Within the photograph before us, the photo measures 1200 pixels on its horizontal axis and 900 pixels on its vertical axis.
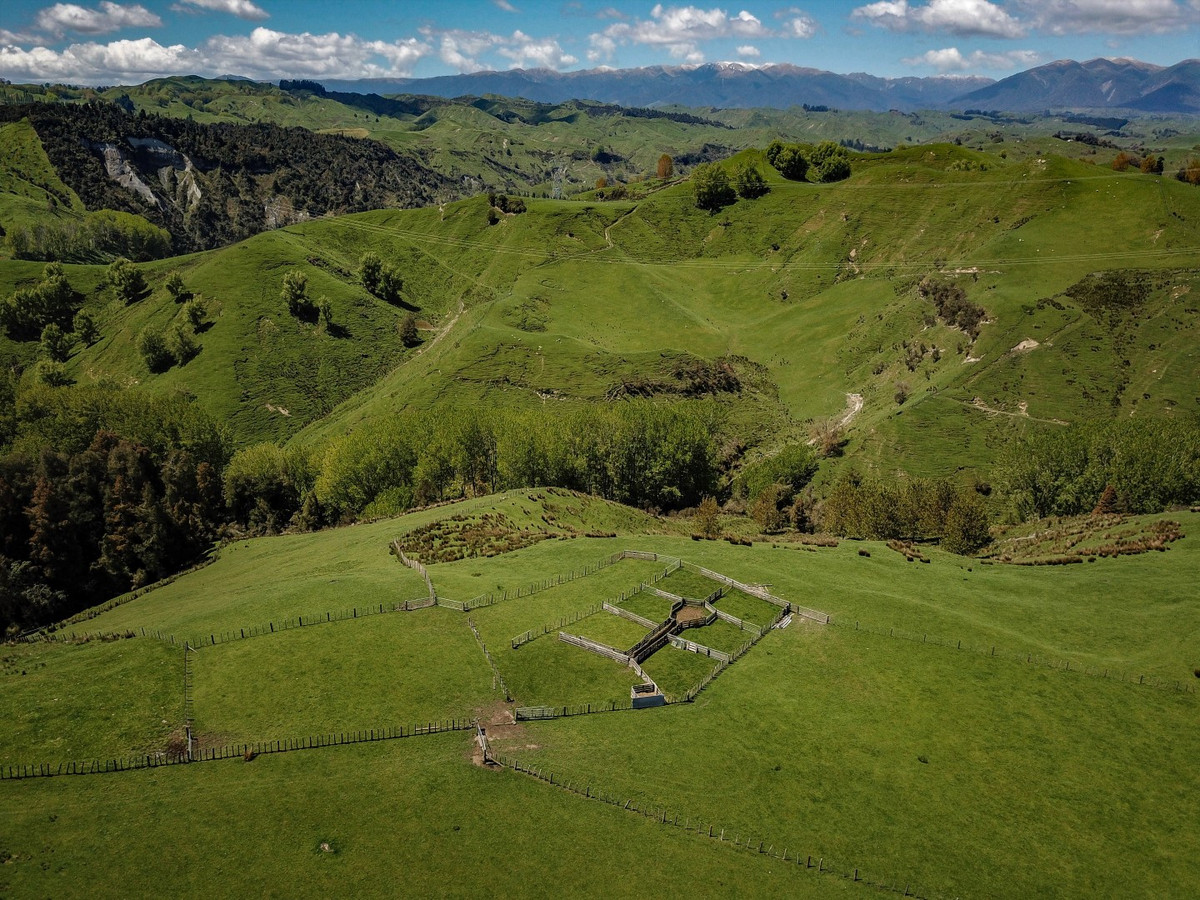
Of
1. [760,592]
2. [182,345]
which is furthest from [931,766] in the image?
[182,345]

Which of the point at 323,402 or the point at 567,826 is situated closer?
the point at 567,826

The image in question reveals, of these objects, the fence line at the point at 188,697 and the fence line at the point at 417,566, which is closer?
the fence line at the point at 188,697

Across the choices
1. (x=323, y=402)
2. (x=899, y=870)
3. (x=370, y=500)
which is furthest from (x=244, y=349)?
(x=899, y=870)

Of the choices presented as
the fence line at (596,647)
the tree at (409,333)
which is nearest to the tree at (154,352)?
the tree at (409,333)

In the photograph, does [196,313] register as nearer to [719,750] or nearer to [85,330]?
[85,330]

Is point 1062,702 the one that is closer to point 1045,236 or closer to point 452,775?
point 452,775

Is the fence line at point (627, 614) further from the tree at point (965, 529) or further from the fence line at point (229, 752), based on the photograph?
the tree at point (965, 529)

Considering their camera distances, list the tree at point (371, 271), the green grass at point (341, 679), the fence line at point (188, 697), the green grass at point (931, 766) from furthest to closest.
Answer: the tree at point (371, 271) < the green grass at point (341, 679) < the fence line at point (188, 697) < the green grass at point (931, 766)
